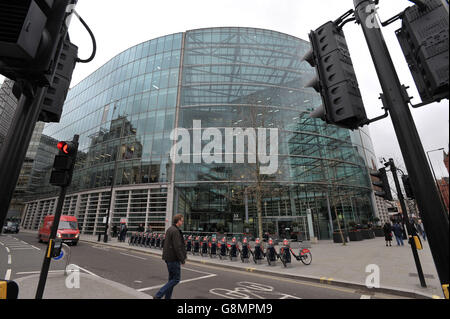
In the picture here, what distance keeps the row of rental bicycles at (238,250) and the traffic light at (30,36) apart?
9960mm

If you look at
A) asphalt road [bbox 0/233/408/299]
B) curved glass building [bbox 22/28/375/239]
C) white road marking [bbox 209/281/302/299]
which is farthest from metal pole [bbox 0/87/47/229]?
curved glass building [bbox 22/28/375/239]

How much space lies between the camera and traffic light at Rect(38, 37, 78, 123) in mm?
2389

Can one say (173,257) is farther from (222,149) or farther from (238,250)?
(222,149)

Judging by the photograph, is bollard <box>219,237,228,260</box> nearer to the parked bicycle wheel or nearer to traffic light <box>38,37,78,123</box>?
the parked bicycle wheel

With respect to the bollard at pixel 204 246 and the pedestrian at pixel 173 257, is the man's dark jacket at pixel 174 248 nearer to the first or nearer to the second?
the pedestrian at pixel 173 257

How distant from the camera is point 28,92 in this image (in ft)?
Result: 6.82

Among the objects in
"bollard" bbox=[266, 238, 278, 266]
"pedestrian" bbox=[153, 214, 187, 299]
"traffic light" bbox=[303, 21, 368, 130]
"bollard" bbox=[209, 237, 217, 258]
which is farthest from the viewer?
"bollard" bbox=[209, 237, 217, 258]

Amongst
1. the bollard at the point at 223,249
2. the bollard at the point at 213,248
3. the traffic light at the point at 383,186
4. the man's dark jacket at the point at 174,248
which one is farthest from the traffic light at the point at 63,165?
the bollard at the point at 213,248

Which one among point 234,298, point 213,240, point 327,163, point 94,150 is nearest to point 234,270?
point 213,240

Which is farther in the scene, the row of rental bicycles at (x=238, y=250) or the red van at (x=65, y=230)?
the red van at (x=65, y=230)

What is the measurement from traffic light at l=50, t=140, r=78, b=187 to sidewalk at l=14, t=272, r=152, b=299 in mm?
2562

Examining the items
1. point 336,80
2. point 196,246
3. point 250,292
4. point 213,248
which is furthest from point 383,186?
point 196,246

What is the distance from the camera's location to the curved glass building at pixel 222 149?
23.4 metres
